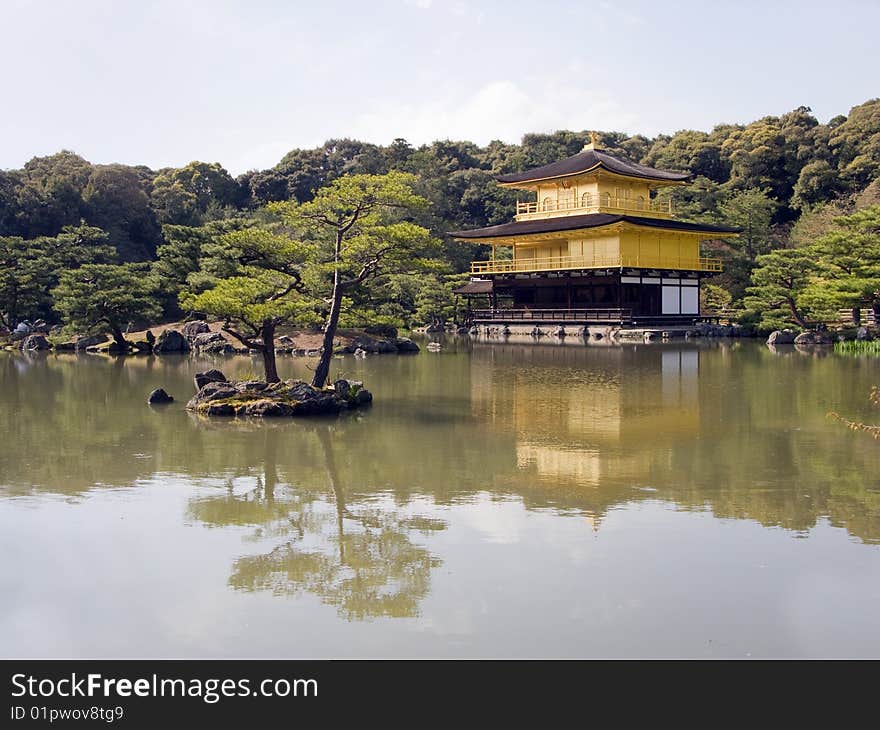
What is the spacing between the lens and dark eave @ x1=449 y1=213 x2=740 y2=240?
132ft

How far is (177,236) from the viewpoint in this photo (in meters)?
33.0

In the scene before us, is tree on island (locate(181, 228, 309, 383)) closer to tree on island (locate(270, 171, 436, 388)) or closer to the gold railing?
tree on island (locate(270, 171, 436, 388))

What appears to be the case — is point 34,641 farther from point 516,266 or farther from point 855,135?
point 855,135

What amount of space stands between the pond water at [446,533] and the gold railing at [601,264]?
80.9 feet

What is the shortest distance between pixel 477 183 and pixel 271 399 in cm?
5146

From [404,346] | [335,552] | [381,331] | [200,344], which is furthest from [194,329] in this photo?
[335,552]

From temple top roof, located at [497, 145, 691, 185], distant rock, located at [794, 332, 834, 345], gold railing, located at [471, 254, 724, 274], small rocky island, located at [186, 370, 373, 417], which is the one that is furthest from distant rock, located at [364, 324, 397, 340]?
small rocky island, located at [186, 370, 373, 417]

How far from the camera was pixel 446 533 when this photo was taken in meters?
7.89

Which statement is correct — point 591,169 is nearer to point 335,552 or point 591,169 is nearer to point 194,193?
point 194,193

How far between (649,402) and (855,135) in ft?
157

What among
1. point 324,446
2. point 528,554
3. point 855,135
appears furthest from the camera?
point 855,135

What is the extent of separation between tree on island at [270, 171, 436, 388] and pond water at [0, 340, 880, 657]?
8.63 ft
